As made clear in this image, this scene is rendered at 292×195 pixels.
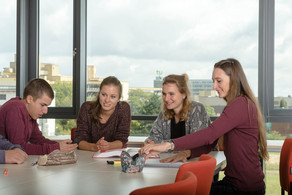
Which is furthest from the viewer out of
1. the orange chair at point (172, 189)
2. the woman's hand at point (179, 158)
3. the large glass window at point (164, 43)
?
the large glass window at point (164, 43)

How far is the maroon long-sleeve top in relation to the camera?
3.59 metres

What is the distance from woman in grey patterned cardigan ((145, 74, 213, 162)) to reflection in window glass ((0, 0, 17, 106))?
2484 mm

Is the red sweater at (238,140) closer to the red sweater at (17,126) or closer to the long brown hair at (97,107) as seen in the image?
the red sweater at (17,126)

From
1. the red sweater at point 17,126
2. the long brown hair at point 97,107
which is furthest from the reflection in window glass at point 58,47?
the red sweater at point 17,126

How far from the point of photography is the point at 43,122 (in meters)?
5.18

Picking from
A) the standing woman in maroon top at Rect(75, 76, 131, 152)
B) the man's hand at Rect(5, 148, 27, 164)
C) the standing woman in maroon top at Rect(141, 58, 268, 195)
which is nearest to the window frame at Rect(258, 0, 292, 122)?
the standing woman in maroon top at Rect(75, 76, 131, 152)

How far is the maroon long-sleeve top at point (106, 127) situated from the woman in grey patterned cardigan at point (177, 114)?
29cm

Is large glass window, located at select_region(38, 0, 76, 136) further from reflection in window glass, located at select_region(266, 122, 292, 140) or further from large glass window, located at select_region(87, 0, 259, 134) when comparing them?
reflection in window glass, located at select_region(266, 122, 292, 140)

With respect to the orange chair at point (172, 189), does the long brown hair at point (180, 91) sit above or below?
above

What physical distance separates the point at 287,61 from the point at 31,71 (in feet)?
10.0

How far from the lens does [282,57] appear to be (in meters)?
4.51

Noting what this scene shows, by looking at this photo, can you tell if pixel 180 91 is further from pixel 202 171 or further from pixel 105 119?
pixel 202 171

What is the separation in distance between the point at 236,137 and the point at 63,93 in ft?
10.1

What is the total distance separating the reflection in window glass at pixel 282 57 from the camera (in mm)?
4488
